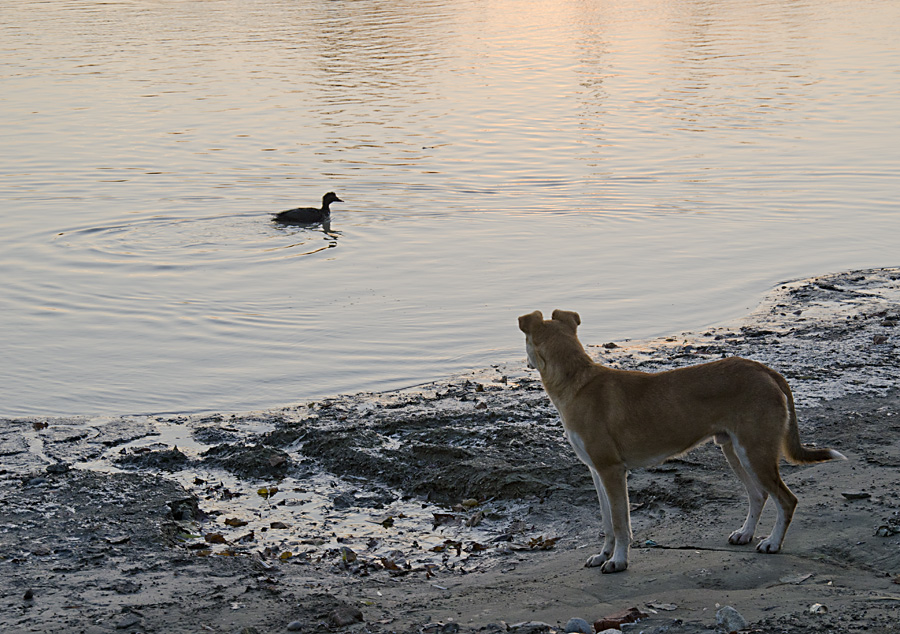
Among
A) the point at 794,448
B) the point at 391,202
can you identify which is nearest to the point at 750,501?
the point at 794,448

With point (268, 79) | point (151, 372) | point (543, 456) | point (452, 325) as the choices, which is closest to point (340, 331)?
point (452, 325)

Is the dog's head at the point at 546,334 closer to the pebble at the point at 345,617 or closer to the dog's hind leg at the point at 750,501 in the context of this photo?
the dog's hind leg at the point at 750,501

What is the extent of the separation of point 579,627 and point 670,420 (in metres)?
1.45

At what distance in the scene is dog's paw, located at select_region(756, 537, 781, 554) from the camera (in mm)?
5984

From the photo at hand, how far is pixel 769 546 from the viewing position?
5.99 m

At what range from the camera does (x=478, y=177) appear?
835 inches

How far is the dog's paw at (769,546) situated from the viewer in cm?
598

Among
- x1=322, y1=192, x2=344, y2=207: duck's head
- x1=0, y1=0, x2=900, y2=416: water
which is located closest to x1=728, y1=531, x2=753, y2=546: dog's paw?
x1=0, y1=0, x2=900, y2=416: water

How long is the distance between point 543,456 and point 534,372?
2509 mm

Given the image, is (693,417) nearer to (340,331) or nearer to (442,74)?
(340,331)

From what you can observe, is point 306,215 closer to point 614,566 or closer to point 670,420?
point 670,420

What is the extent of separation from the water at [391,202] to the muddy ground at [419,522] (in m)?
1.62

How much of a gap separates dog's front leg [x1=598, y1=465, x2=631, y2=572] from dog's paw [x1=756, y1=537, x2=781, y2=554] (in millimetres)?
794

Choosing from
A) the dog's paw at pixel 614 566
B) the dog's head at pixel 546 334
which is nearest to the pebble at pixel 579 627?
the dog's paw at pixel 614 566
